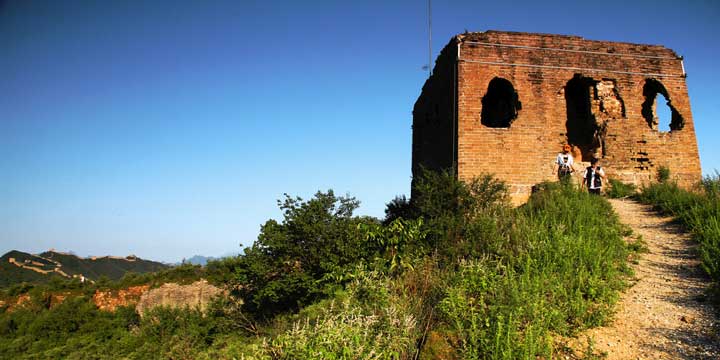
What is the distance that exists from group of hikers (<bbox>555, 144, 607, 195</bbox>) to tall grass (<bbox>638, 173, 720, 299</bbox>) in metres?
0.96

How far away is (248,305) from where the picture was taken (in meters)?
8.44

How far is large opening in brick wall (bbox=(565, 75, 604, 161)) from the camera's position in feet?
36.0

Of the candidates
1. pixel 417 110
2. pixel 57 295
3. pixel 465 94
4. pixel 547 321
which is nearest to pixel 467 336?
pixel 547 321

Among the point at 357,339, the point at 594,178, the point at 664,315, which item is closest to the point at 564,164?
the point at 594,178

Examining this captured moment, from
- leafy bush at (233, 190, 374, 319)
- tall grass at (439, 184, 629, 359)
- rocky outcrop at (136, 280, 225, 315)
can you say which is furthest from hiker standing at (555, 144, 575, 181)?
rocky outcrop at (136, 280, 225, 315)

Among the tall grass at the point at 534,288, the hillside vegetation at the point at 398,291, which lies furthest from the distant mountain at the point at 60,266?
the tall grass at the point at 534,288

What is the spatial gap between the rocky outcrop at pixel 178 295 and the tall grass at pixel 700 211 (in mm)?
10997

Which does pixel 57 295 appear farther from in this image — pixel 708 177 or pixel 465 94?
pixel 708 177

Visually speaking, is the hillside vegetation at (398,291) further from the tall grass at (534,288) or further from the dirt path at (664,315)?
the dirt path at (664,315)

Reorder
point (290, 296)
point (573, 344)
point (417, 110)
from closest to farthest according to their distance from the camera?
1. point (573, 344)
2. point (290, 296)
3. point (417, 110)

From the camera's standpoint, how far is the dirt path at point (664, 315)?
142 inches

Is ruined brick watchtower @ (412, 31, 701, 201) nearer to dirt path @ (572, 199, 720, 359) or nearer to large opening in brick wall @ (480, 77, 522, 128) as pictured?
large opening in brick wall @ (480, 77, 522, 128)

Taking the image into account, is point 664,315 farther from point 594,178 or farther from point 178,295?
point 178,295

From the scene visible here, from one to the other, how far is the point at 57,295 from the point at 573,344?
14645mm
